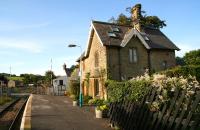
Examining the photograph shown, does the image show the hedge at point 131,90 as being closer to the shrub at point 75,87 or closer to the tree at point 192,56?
the shrub at point 75,87

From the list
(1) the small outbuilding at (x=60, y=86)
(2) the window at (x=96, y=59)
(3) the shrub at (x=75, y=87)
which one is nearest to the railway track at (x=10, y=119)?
(2) the window at (x=96, y=59)

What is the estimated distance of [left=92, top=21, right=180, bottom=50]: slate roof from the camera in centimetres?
3611

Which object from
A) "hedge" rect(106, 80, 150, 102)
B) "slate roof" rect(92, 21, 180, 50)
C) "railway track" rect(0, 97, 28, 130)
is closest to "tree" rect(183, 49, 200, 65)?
"slate roof" rect(92, 21, 180, 50)

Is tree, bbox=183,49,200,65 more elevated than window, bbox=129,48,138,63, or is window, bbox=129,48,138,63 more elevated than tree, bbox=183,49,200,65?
tree, bbox=183,49,200,65

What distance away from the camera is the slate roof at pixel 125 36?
1422 inches

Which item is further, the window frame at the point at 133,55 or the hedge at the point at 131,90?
the window frame at the point at 133,55

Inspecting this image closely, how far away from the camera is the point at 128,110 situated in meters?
12.8

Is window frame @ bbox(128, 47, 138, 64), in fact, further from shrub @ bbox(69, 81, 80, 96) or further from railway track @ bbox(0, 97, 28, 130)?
railway track @ bbox(0, 97, 28, 130)

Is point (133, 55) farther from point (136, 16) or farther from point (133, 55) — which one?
point (136, 16)

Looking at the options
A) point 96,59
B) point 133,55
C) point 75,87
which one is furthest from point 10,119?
point 75,87

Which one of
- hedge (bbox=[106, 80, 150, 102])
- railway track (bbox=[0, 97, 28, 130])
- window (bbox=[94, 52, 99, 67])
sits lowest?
railway track (bbox=[0, 97, 28, 130])

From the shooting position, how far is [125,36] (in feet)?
124

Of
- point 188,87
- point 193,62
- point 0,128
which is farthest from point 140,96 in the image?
point 193,62

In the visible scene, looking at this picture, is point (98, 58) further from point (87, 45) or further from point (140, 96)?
point (140, 96)
